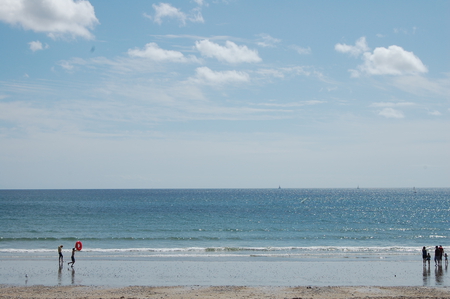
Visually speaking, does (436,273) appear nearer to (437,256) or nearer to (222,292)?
(437,256)

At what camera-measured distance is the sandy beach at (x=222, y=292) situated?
60.5 feet

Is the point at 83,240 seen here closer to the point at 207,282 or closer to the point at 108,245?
the point at 108,245

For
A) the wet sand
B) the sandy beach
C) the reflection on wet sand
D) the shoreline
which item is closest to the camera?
the sandy beach

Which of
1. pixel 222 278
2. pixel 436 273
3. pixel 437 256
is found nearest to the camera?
pixel 222 278

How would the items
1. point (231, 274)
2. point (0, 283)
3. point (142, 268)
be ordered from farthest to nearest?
1. point (142, 268)
2. point (231, 274)
3. point (0, 283)

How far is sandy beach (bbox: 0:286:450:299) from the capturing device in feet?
60.5

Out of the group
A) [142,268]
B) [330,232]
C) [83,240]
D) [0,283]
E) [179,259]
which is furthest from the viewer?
[330,232]

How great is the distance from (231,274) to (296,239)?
19.5m

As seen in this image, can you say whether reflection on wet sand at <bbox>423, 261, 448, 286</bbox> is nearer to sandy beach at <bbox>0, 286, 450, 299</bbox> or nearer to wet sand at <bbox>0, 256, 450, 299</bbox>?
wet sand at <bbox>0, 256, 450, 299</bbox>

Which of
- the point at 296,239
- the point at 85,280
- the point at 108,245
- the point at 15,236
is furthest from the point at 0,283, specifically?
the point at 296,239

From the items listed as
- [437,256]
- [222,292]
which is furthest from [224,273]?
[437,256]

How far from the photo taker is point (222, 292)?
62.8 feet

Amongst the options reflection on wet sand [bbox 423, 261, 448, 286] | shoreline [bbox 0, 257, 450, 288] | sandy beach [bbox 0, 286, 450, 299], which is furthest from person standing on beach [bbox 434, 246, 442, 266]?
sandy beach [bbox 0, 286, 450, 299]

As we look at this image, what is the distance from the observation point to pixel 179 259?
29781 mm
